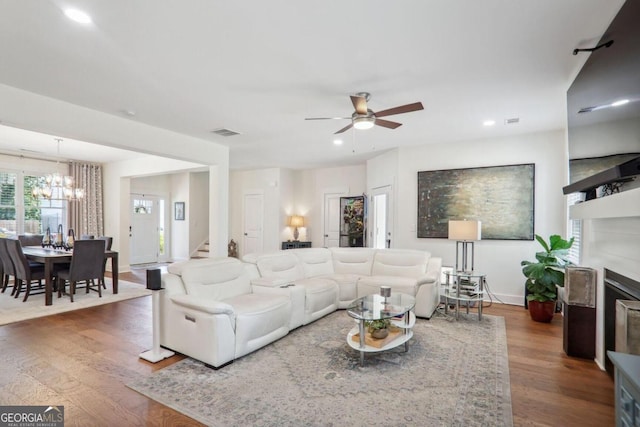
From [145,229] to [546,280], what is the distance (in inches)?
363

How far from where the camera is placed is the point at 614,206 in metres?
2.11

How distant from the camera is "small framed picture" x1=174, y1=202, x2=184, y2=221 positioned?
9336 mm

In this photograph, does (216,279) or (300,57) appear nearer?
(300,57)

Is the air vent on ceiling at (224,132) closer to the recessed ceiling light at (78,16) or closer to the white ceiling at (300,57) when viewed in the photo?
the white ceiling at (300,57)

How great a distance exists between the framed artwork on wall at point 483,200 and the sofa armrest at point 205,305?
12.6ft

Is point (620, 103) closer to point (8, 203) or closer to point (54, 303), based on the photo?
point (54, 303)

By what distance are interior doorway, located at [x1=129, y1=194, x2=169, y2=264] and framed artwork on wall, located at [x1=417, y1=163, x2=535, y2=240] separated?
745 centimetres

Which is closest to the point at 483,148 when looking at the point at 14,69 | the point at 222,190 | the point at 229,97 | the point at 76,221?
the point at 229,97

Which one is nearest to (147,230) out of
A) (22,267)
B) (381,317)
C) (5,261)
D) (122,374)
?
(5,261)

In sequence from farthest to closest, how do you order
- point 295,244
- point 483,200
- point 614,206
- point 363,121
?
point 295,244 → point 483,200 → point 363,121 → point 614,206

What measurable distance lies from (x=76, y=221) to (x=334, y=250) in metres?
6.34

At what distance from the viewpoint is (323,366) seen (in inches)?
110

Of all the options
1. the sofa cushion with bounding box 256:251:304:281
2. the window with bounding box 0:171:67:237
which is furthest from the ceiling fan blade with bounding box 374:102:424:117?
the window with bounding box 0:171:67:237

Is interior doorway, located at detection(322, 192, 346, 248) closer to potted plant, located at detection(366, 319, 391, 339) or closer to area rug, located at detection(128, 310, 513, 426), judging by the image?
area rug, located at detection(128, 310, 513, 426)
